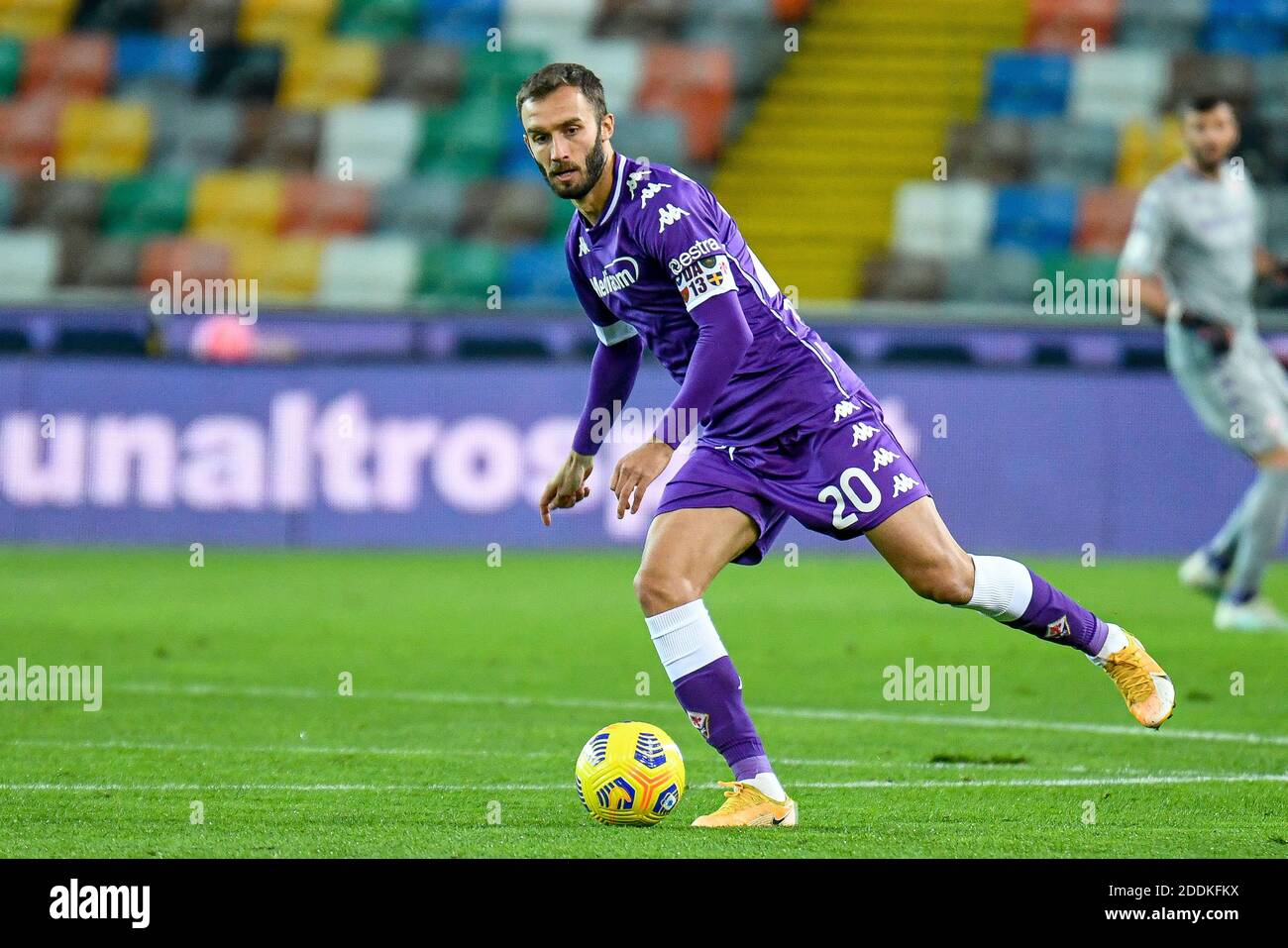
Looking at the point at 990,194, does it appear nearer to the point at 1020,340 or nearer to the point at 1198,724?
the point at 1020,340

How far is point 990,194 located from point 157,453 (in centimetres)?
780

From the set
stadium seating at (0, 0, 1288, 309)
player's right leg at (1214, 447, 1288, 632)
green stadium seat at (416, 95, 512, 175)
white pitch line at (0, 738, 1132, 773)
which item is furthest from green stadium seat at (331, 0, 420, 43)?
white pitch line at (0, 738, 1132, 773)

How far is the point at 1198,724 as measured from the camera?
7402 mm

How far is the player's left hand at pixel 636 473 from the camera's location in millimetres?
5180

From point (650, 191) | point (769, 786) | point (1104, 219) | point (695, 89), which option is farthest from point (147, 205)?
point (769, 786)

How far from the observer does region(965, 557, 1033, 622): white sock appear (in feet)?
19.1

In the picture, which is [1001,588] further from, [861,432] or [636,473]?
[636,473]

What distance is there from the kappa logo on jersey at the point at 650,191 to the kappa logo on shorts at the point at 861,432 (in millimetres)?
833

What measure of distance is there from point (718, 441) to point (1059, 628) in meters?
1.15

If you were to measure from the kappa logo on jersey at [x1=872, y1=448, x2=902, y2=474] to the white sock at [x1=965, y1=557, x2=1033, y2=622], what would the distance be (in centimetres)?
39

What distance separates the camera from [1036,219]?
17.9m

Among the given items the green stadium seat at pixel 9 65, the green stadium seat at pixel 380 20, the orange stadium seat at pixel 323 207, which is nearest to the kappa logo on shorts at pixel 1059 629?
the orange stadium seat at pixel 323 207

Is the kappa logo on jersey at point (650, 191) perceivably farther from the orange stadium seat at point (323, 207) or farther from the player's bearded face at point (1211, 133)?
the orange stadium seat at point (323, 207)

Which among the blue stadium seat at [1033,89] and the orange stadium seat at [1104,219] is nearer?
the orange stadium seat at [1104,219]
